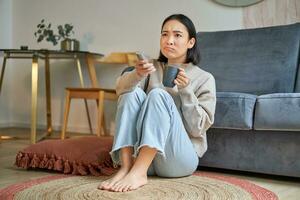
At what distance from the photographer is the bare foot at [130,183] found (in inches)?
57.5

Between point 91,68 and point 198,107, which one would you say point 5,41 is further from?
point 198,107

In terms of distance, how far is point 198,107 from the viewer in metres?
1.62

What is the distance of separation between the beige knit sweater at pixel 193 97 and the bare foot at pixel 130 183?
305mm

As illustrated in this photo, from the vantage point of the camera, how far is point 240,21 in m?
2.89

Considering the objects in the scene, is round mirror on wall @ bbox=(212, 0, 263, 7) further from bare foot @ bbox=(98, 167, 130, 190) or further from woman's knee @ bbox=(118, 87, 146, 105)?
bare foot @ bbox=(98, 167, 130, 190)

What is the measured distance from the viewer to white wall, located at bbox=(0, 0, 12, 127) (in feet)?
13.6

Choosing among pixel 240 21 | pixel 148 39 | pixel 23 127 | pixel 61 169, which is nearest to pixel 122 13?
pixel 148 39

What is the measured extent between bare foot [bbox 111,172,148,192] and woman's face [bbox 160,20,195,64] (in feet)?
1.76

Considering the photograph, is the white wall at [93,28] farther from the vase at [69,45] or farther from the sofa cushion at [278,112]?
the sofa cushion at [278,112]

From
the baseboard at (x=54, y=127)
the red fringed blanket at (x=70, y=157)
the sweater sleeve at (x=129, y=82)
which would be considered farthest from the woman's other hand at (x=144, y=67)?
the baseboard at (x=54, y=127)

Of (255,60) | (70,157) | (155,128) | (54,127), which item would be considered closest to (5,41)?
(54,127)

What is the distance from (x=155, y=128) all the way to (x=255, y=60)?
1.06 m

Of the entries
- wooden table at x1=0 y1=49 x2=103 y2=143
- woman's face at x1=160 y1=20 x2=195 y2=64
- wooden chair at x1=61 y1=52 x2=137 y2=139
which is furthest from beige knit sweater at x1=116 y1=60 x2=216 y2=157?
wooden table at x1=0 y1=49 x2=103 y2=143

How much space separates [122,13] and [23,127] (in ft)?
5.22
